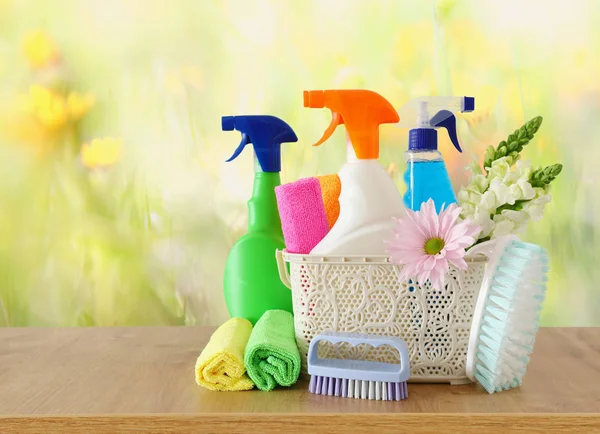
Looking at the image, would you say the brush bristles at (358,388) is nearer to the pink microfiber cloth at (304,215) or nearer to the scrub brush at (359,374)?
the scrub brush at (359,374)

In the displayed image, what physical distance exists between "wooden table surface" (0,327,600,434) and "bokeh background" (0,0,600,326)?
102 cm

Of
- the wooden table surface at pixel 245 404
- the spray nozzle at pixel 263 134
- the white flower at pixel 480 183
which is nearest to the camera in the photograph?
the wooden table surface at pixel 245 404

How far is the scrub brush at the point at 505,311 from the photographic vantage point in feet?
2.14

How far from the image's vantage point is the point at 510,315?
653 millimetres

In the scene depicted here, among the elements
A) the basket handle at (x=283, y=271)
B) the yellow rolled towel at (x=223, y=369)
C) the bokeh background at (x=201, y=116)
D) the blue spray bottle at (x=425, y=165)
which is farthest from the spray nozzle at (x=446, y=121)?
the bokeh background at (x=201, y=116)

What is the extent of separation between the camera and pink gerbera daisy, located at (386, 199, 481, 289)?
648 millimetres

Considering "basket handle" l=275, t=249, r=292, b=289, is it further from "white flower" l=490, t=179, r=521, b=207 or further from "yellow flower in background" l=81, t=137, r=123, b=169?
"yellow flower in background" l=81, t=137, r=123, b=169

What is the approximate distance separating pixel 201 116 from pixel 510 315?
132 centimetres

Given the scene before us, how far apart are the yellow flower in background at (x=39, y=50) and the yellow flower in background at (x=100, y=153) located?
257 millimetres

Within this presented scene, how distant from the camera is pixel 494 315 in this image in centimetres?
66

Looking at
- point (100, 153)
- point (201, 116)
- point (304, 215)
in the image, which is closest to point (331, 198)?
point (304, 215)

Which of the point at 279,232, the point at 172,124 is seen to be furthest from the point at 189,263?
the point at 279,232

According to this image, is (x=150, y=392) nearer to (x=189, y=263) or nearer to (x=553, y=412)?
(x=553, y=412)

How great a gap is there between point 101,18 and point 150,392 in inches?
56.0
